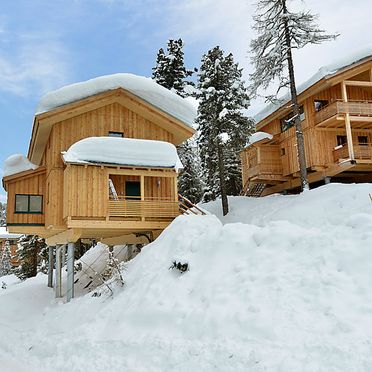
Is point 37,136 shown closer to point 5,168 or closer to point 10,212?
point 5,168

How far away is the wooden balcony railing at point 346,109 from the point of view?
24.1 meters

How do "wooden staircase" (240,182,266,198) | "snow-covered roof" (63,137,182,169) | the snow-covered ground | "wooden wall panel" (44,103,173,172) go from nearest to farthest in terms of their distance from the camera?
the snow-covered ground < "snow-covered roof" (63,137,182,169) < "wooden wall panel" (44,103,173,172) < "wooden staircase" (240,182,266,198)

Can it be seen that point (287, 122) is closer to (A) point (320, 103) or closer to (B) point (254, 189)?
(A) point (320, 103)

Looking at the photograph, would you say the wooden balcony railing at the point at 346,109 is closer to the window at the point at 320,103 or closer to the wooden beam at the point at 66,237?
the window at the point at 320,103

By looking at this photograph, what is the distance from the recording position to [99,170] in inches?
755

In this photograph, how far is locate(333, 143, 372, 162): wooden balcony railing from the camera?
2475 cm

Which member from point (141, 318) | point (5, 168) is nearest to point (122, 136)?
point (5, 168)

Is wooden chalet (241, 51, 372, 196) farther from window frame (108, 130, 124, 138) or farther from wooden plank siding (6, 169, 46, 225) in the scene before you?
wooden plank siding (6, 169, 46, 225)

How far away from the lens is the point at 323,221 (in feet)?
49.8

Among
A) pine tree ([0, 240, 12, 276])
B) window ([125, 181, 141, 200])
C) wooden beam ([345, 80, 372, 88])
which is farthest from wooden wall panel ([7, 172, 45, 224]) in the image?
pine tree ([0, 240, 12, 276])

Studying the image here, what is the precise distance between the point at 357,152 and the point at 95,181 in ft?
51.8

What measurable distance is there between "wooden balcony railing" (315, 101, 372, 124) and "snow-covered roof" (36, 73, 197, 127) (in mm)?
8622

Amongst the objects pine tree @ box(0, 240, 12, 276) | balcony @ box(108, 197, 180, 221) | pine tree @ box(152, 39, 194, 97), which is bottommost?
pine tree @ box(0, 240, 12, 276)

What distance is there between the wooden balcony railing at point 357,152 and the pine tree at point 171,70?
42.3 ft
